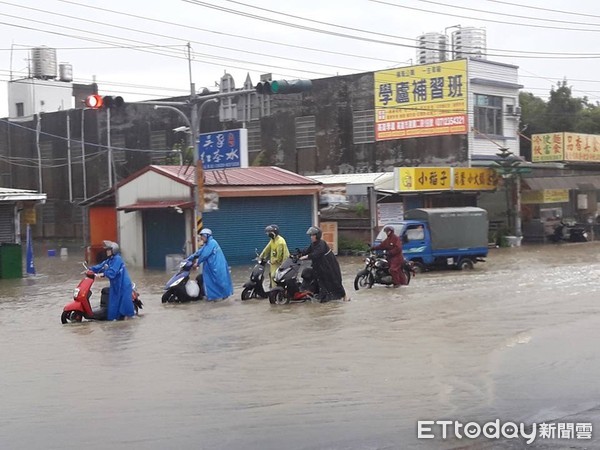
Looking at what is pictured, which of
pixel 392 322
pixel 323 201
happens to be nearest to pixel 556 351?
pixel 392 322

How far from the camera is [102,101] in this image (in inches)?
852

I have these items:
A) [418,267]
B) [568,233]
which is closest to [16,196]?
[418,267]

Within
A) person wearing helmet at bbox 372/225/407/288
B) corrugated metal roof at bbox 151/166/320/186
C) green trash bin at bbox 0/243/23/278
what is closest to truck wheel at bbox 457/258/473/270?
person wearing helmet at bbox 372/225/407/288

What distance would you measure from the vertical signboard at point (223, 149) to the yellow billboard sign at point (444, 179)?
10.6 m

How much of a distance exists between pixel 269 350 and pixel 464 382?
3.37m

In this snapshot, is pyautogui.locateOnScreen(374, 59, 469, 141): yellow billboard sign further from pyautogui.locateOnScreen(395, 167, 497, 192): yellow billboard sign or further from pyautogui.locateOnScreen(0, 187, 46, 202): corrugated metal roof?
pyautogui.locateOnScreen(0, 187, 46, 202): corrugated metal roof

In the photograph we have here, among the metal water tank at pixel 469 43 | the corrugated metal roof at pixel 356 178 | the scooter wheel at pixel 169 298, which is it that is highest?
the metal water tank at pixel 469 43

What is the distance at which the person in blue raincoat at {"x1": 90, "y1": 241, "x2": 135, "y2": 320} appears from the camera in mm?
15625

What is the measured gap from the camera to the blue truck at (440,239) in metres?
26.7

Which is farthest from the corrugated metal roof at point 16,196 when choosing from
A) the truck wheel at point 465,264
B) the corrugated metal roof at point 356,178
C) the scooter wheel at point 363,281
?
the corrugated metal roof at point 356,178

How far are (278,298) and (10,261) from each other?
12.7 m

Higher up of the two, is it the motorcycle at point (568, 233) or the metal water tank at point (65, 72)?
the metal water tank at point (65, 72)

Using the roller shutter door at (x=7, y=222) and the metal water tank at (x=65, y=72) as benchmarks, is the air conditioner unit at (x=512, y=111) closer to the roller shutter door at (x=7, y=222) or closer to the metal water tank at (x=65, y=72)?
the roller shutter door at (x=7, y=222)

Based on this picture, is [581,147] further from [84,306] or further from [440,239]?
[84,306]
